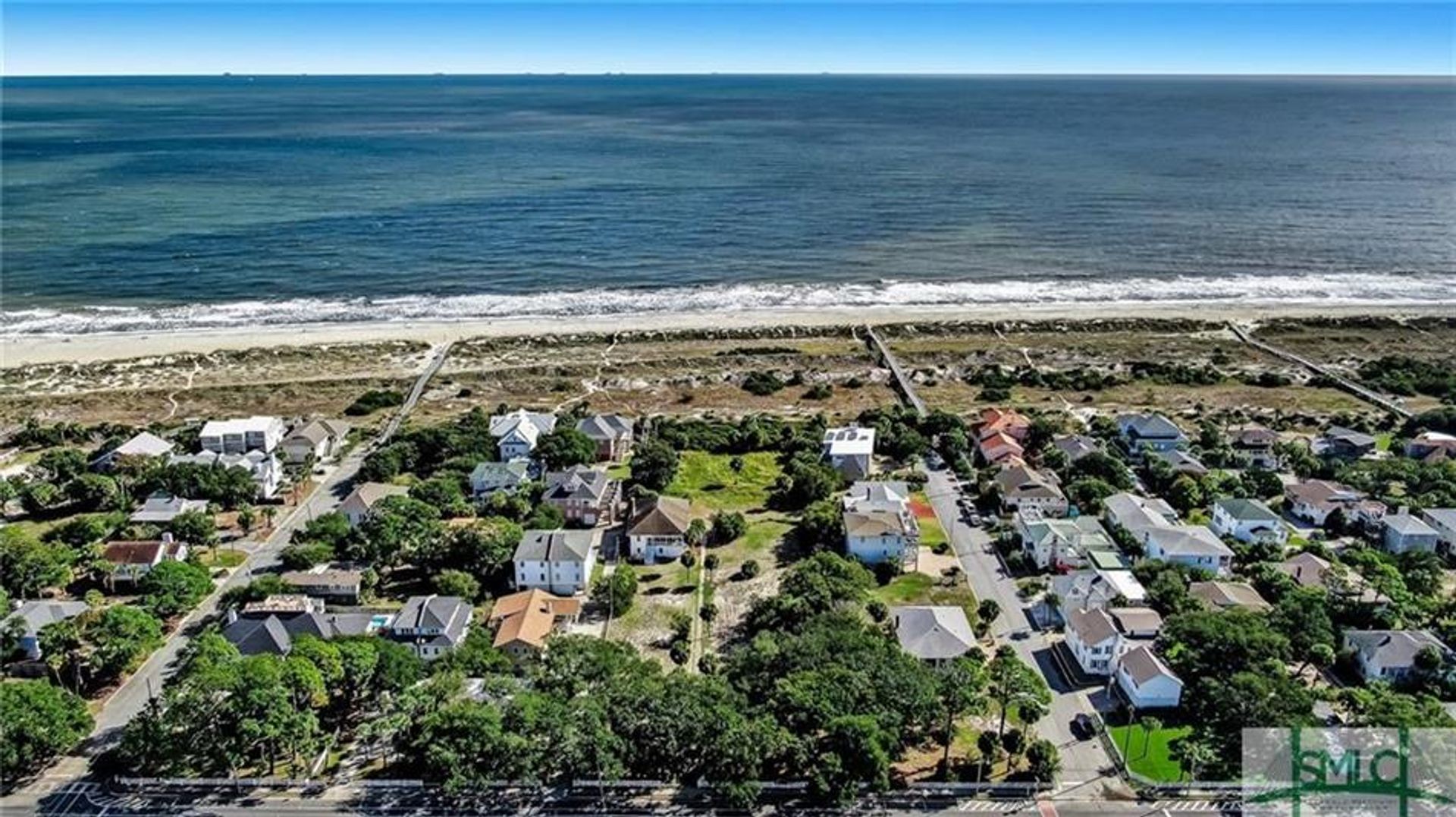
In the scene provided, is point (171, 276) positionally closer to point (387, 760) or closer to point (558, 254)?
point (558, 254)

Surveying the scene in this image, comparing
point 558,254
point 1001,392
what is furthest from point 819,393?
point 558,254

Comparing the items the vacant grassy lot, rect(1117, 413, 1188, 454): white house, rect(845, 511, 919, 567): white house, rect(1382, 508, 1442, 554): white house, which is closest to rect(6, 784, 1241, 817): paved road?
the vacant grassy lot

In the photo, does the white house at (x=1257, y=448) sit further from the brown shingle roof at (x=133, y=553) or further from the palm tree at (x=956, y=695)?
the brown shingle roof at (x=133, y=553)

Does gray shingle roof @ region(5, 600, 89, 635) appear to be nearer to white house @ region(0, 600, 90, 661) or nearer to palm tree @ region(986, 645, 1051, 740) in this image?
white house @ region(0, 600, 90, 661)

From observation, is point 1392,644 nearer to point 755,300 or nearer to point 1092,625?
point 1092,625

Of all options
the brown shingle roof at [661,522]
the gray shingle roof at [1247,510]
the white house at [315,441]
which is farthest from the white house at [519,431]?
the gray shingle roof at [1247,510]
